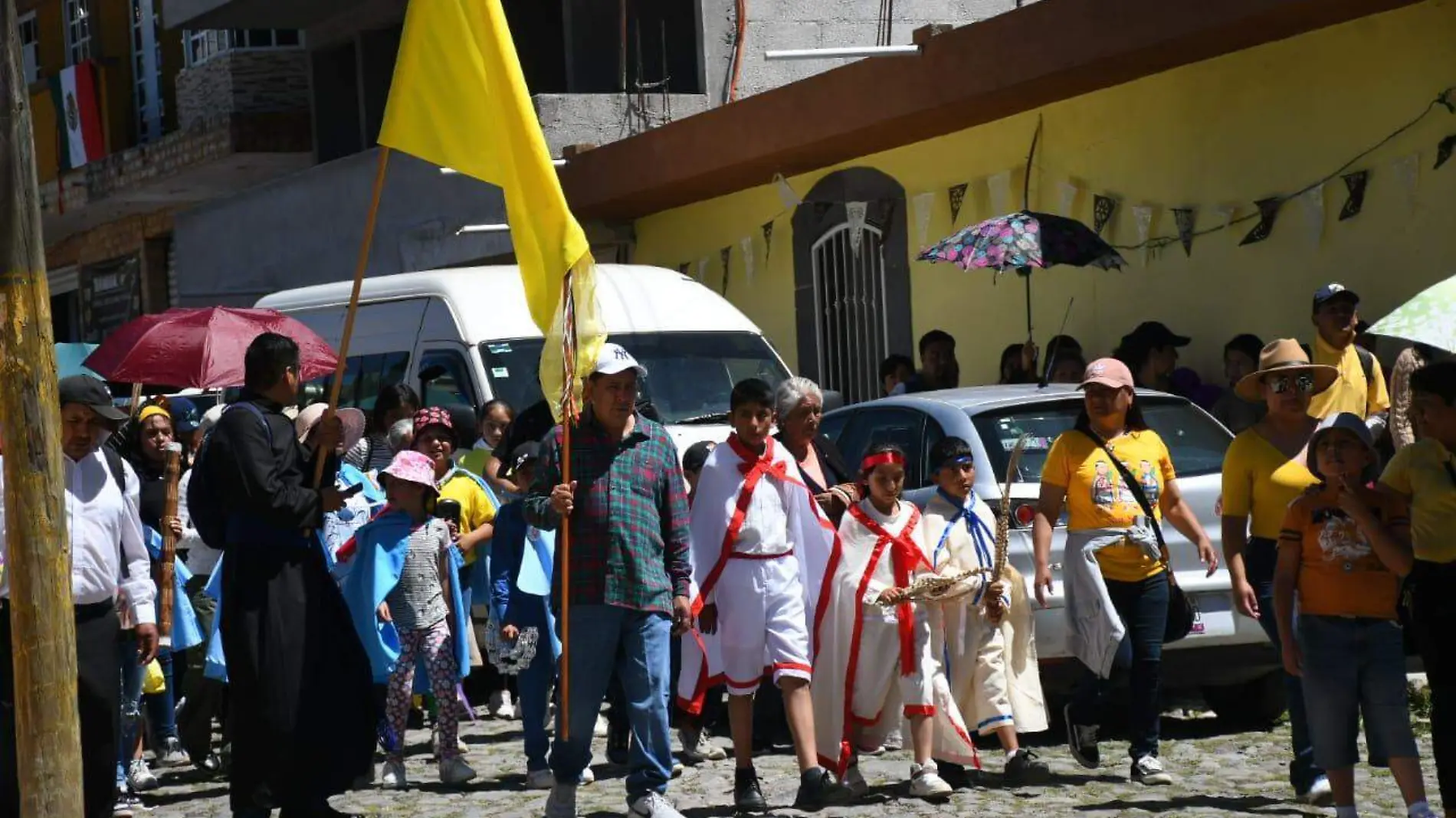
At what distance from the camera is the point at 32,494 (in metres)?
6.58

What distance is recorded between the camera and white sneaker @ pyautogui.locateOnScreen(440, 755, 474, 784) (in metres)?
10.4

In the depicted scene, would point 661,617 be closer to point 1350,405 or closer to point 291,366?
point 291,366

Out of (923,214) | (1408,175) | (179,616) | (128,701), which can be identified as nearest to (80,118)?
(923,214)

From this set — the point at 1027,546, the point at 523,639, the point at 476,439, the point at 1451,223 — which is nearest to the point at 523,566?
the point at 523,639

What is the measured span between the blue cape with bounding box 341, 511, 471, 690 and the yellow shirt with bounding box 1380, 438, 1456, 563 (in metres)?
4.58

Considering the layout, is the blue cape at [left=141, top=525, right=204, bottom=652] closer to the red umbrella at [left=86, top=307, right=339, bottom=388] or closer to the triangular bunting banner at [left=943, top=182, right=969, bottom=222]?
the red umbrella at [left=86, top=307, right=339, bottom=388]

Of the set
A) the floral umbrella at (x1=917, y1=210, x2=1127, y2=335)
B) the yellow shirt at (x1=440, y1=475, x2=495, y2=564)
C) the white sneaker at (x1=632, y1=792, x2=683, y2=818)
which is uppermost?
the floral umbrella at (x1=917, y1=210, x2=1127, y2=335)

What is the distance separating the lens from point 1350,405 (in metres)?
11.2

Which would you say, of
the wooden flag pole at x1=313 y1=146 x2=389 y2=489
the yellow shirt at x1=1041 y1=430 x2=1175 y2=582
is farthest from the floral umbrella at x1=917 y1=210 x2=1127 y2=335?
the wooden flag pole at x1=313 y1=146 x2=389 y2=489

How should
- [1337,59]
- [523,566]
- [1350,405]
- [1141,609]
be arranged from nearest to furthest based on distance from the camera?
[1141,609], [523,566], [1350,405], [1337,59]

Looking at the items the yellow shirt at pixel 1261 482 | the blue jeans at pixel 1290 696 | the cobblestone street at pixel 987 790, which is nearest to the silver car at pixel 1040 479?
the cobblestone street at pixel 987 790

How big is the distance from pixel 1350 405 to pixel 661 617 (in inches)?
159

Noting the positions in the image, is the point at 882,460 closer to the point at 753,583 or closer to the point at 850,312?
the point at 753,583

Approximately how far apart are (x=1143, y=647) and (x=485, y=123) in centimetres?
338
